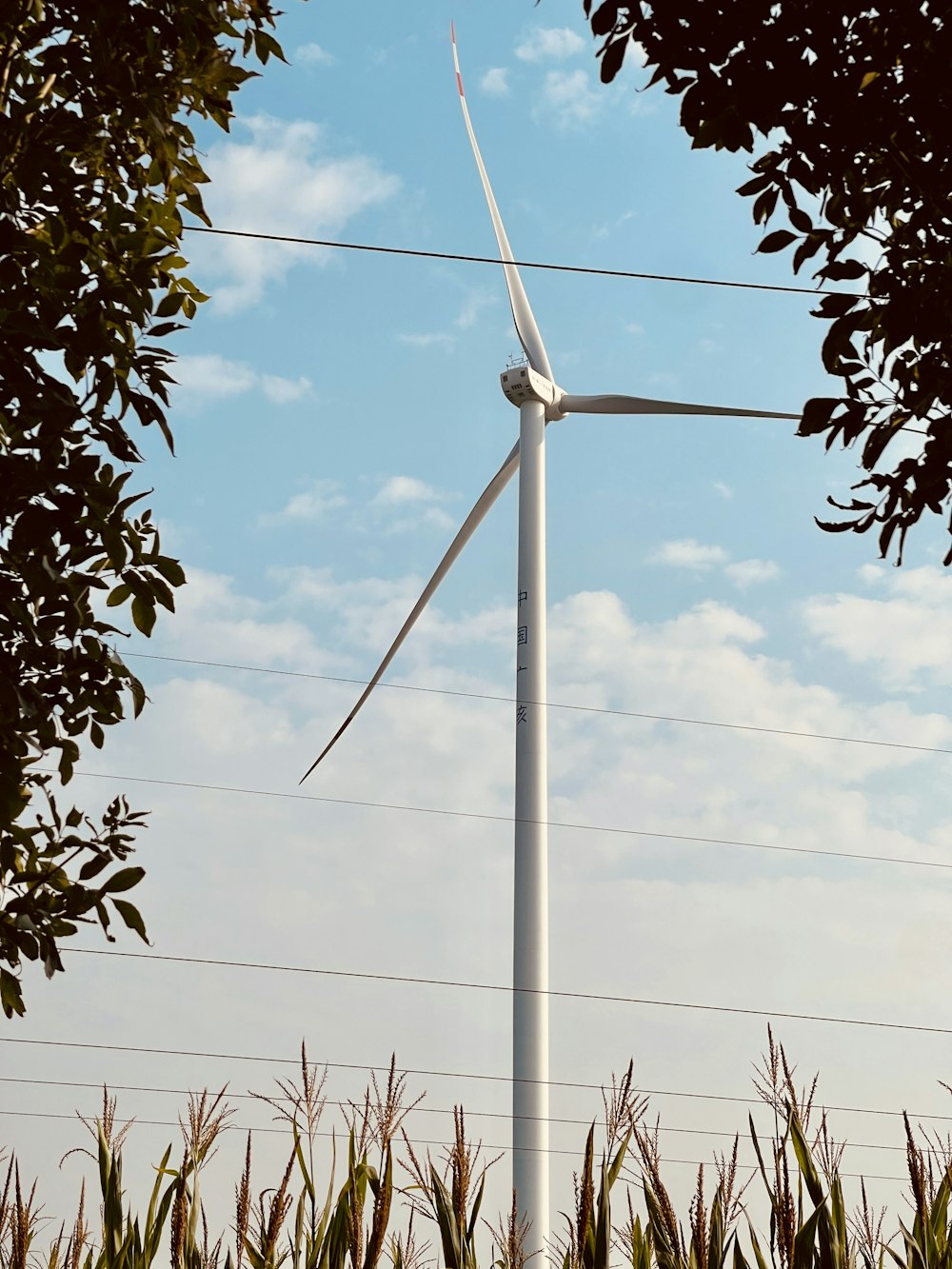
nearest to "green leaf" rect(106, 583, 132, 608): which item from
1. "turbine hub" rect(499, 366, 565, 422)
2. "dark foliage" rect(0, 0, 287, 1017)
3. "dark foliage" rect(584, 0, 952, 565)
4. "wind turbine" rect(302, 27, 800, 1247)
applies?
"dark foliage" rect(0, 0, 287, 1017)

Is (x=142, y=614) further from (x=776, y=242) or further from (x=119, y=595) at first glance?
(x=776, y=242)

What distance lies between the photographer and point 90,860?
2.49m

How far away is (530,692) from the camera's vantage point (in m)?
14.3

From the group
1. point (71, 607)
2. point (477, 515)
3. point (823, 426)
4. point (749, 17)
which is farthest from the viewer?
point (477, 515)

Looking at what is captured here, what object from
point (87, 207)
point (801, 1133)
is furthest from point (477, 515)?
point (87, 207)

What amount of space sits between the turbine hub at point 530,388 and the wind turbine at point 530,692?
0.01 m

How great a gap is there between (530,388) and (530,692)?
4.09 m

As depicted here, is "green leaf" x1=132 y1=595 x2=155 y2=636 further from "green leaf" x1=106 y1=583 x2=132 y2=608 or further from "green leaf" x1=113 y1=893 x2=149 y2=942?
"green leaf" x1=113 y1=893 x2=149 y2=942

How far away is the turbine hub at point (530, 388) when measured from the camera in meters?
16.1

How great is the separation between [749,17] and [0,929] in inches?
77.0

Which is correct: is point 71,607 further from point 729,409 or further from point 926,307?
point 729,409

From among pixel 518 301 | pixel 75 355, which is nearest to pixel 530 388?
pixel 518 301

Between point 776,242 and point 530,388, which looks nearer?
point 776,242

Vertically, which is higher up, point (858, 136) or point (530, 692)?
point (530, 692)
